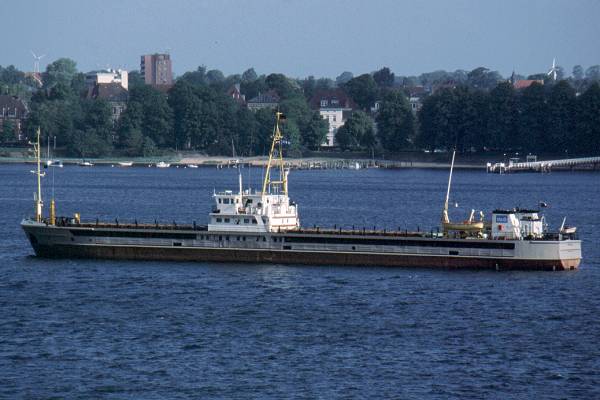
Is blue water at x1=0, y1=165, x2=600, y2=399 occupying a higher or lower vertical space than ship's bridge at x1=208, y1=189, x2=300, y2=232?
lower

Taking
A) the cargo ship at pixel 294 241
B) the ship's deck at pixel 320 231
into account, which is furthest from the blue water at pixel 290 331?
the ship's deck at pixel 320 231

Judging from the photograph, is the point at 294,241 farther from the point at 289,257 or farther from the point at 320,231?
the point at 320,231

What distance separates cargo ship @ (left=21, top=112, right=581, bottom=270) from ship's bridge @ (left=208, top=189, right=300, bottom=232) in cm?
6

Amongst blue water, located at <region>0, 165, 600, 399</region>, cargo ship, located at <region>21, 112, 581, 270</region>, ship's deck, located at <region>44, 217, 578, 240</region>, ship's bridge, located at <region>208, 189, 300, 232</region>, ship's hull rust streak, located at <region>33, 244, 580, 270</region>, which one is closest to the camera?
blue water, located at <region>0, 165, 600, 399</region>

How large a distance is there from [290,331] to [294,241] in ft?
67.5

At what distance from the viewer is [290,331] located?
67.6 metres

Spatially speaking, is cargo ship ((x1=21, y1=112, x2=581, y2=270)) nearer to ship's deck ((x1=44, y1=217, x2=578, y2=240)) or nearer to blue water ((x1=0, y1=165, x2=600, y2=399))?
ship's deck ((x1=44, y1=217, x2=578, y2=240))

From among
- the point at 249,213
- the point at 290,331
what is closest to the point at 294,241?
the point at 249,213

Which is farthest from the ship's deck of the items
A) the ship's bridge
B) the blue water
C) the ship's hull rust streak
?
the blue water

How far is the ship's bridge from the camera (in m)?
88.4

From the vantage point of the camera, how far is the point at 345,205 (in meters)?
155

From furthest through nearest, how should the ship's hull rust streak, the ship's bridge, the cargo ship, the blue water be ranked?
the ship's bridge
the ship's hull rust streak
the cargo ship
the blue water

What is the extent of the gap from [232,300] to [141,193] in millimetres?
105739

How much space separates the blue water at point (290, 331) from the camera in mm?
57531
